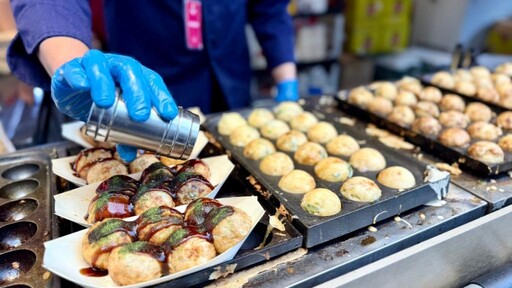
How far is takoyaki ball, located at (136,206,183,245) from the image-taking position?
46.6 inches

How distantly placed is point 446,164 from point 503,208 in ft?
1.14

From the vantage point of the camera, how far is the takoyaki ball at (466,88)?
242cm

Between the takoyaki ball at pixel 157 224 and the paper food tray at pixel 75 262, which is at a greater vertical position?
the takoyaki ball at pixel 157 224

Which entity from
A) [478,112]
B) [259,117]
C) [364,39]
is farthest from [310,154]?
[364,39]

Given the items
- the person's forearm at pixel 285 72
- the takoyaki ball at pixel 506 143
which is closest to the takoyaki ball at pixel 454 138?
the takoyaki ball at pixel 506 143

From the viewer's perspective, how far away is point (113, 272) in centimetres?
108

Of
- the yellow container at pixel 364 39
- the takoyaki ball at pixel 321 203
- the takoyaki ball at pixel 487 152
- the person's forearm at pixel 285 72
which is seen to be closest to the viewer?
the takoyaki ball at pixel 321 203

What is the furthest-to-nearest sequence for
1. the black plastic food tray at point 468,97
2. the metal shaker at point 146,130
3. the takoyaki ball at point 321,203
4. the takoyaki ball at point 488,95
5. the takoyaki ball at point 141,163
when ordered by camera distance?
the takoyaki ball at point 488,95, the black plastic food tray at point 468,97, the takoyaki ball at point 141,163, the takoyaki ball at point 321,203, the metal shaker at point 146,130

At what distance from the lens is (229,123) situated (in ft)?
6.78

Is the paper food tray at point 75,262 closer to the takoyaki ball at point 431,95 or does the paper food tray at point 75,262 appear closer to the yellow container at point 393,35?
the takoyaki ball at point 431,95

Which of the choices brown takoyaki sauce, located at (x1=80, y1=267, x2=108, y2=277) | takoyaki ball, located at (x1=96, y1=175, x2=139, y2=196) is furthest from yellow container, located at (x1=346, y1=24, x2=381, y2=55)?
brown takoyaki sauce, located at (x1=80, y1=267, x2=108, y2=277)

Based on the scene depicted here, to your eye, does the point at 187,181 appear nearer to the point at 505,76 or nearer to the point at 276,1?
the point at 276,1

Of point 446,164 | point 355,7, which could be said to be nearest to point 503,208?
point 446,164

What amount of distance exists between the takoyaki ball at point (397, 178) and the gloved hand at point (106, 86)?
32.0 inches
